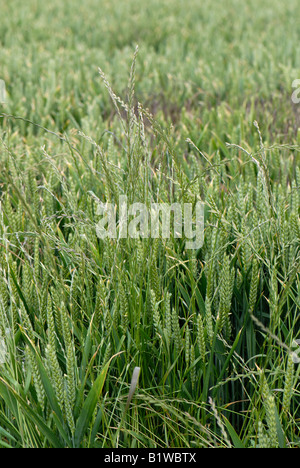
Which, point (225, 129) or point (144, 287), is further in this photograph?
point (225, 129)

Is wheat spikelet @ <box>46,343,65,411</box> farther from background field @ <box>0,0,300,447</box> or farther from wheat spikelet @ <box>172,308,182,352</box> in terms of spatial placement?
wheat spikelet @ <box>172,308,182,352</box>

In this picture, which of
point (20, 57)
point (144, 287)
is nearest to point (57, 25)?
point (20, 57)

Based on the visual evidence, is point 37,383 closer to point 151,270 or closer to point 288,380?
point 151,270

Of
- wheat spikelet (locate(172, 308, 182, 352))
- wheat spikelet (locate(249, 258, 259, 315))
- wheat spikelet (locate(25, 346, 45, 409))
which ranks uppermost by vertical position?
wheat spikelet (locate(249, 258, 259, 315))

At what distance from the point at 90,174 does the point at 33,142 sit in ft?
2.45

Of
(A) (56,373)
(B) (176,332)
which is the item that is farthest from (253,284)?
(A) (56,373)

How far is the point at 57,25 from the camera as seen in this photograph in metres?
5.65

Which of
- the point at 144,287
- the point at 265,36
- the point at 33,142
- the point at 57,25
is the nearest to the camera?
the point at 144,287

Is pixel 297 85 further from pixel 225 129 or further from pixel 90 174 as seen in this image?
pixel 90 174

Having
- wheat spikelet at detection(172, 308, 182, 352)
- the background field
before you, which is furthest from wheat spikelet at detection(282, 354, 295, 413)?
wheat spikelet at detection(172, 308, 182, 352)

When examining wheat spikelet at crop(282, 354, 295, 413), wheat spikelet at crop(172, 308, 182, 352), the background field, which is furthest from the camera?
wheat spikelet at crop(172, 308, 182, 352)

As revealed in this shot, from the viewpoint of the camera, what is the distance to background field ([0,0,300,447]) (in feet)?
3.64

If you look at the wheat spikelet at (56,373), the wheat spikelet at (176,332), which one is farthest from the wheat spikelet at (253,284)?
the wheat spikelet at (56,373)
